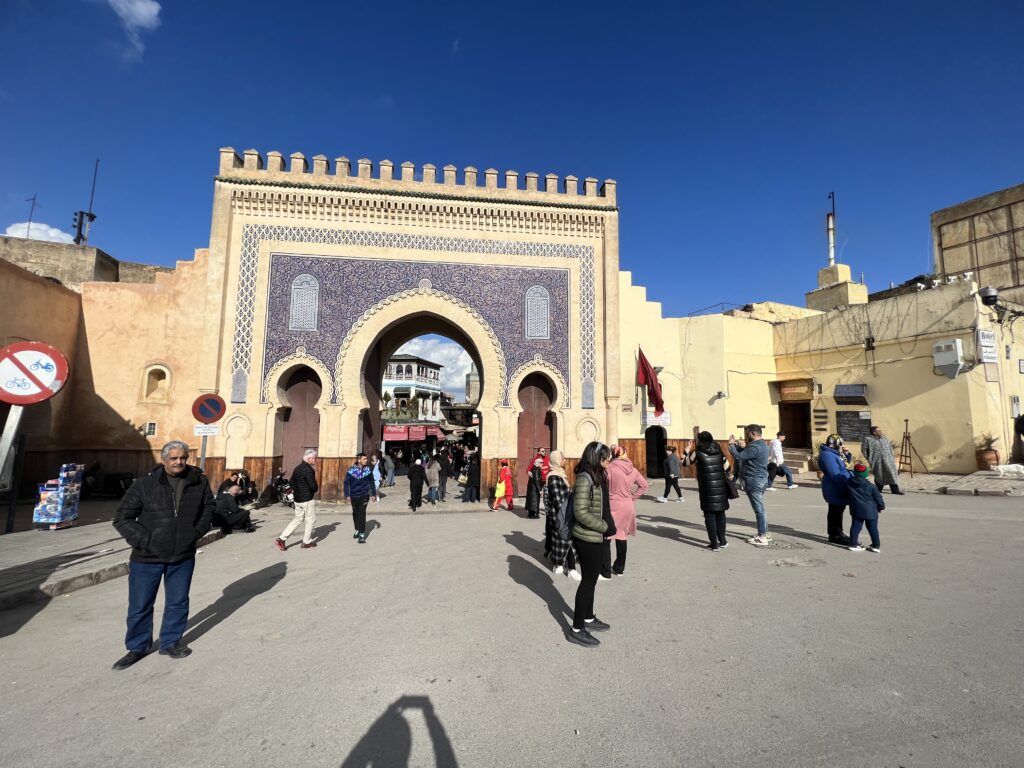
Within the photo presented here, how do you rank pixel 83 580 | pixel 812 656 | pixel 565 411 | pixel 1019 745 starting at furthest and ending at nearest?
pixel 565 411, pixel 83 580, pixel 812 656, pixel 1019 745

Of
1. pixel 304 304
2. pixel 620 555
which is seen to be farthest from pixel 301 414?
pixel 620 555

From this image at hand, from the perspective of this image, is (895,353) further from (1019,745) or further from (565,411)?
(1019,745)

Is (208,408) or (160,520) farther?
(208,408)

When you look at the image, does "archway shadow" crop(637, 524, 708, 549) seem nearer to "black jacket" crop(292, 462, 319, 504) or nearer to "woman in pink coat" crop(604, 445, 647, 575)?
"woman in pink coat" crop(604, 445, 647, 575)

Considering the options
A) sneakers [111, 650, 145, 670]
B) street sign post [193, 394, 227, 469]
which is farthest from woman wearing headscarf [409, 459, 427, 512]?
sneakers [111, 650, 145, 670]

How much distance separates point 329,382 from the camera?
40.4 ft

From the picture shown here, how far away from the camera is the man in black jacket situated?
3.46 meters

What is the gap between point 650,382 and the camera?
49.1 ft

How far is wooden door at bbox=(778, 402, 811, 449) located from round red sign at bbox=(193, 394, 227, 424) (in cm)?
1853

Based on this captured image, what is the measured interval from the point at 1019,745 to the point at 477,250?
42.8 feet

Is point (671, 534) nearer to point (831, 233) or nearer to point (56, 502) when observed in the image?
point (56, 502)

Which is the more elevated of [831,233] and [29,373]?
[831,233]

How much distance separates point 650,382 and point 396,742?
1364 cm

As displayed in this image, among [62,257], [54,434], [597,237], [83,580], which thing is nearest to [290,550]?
[83,580]
